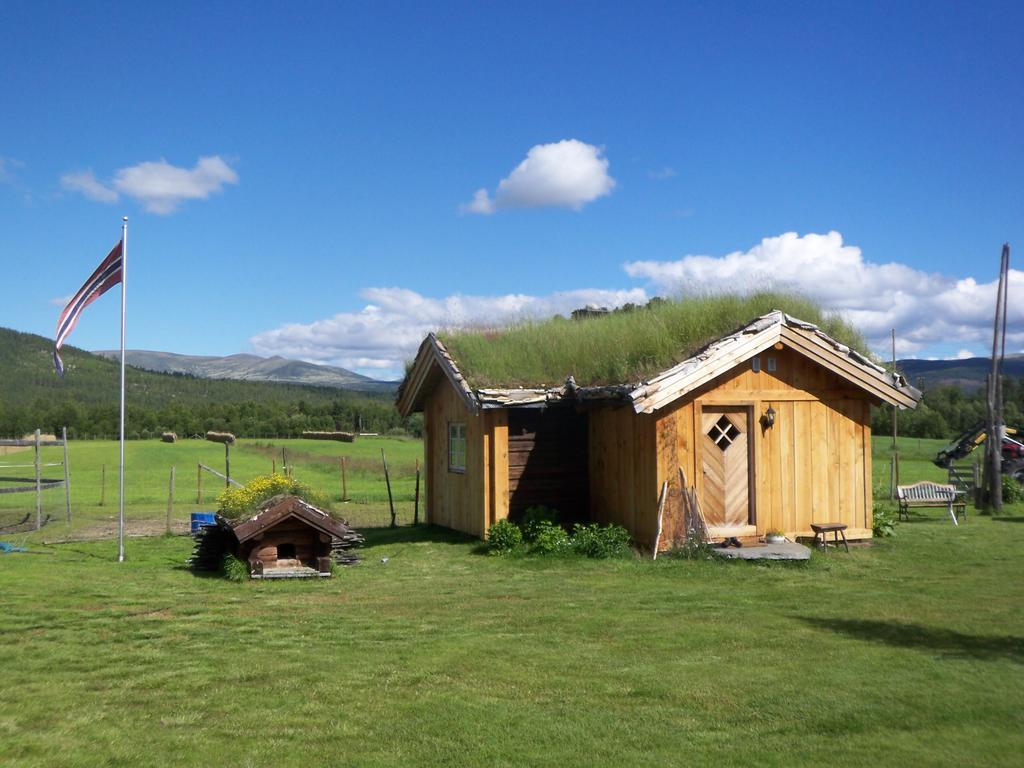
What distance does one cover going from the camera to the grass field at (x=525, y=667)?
5832mm

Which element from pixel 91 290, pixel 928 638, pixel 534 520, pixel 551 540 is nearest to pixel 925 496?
pixel 534 520

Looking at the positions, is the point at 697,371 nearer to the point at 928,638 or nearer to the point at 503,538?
the point at 503,538

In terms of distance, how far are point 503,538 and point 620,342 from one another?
4.21 meters

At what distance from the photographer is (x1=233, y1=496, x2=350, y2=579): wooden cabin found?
13.2 meters

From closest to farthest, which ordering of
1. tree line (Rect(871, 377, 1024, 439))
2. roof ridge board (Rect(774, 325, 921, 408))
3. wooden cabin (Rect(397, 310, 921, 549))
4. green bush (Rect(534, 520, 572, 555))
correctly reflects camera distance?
wooden cabin (Rect(397, 310, 921, 549)) < green bush (Rect(534, 520, 572, 555)) < roof ridge board (Rect(774, 325, 921, 408)) < tree line (Rect(871, 377, 1024, 439))

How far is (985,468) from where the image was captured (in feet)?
73.9

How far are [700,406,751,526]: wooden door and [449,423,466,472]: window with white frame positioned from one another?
5062 millimetres

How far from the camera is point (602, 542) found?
14.7 m

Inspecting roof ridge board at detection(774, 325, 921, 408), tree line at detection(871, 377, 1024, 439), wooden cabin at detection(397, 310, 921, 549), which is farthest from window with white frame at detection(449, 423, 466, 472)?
tree line at detection(871, 377, 1024, 439)

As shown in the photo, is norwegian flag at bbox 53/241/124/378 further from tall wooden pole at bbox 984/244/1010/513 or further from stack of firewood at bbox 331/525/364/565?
tall wooden pole at bbox 984/244/1010/513

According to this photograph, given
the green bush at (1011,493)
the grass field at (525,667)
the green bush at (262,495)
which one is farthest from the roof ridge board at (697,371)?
the green bush at (1011,493)

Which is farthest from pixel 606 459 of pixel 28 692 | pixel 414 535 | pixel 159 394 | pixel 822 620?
pixel 159 394

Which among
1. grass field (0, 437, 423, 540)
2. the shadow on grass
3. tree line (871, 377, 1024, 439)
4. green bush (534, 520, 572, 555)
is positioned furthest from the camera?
tree line (871, 377, 1024, 439)

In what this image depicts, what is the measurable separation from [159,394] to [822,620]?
496ft
